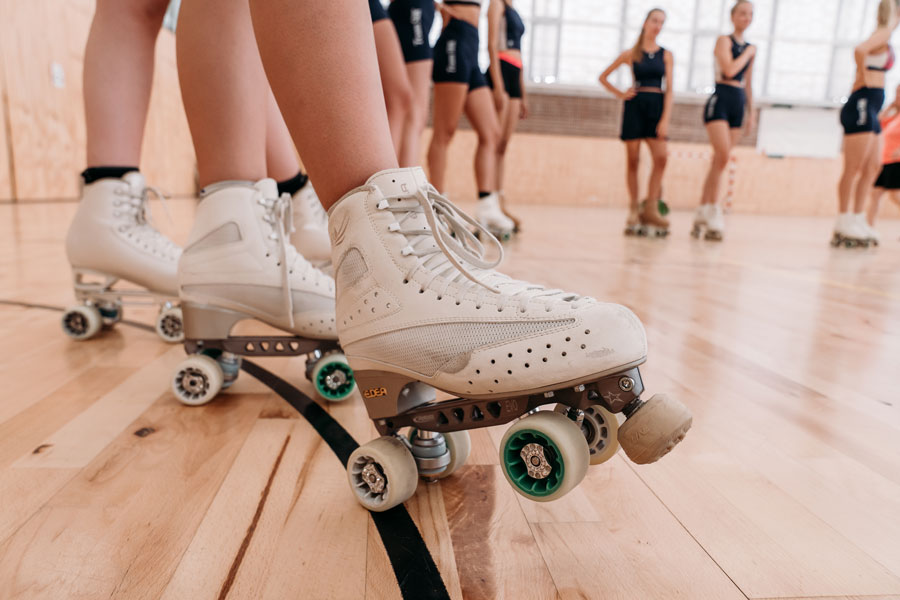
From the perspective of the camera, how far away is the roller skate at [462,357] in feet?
1.73

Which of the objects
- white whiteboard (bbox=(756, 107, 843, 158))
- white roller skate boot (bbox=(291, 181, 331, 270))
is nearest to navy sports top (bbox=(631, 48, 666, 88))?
white roller skate boot (bbox=(291, 181, 331, 270))

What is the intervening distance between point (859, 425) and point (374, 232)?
0.71 metres

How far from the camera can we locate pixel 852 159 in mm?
4125

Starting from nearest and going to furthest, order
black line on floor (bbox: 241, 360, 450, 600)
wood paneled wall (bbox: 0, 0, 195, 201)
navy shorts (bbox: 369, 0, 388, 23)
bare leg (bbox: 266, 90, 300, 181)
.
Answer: black line on floor (bbox: 241, 360, 450, 600), bare leg (bbox: 266, 90, 300, 181), navy shorts (bbox: 369, 0, 388, 23), wood paneled wall (bbox: 0, 0, 195, 201)

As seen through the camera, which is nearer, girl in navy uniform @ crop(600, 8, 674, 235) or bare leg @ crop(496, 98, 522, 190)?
girl in navy uniform @ crop(600, 8, 674, 235)

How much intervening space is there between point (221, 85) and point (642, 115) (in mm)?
4024

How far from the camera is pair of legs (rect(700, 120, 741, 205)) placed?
4.26m

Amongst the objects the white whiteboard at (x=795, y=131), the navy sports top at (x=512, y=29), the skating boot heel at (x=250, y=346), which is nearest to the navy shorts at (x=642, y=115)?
the navy sports top at (x=512, y=29)

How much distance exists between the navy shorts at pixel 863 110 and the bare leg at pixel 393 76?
10.7 feet

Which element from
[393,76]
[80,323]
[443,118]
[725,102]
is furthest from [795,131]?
[80,323]

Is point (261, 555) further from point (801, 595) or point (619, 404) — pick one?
point (801, 595)

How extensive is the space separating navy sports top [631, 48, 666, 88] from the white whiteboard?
6806 millimetres

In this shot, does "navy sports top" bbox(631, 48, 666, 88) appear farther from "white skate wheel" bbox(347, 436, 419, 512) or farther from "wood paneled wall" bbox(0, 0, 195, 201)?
"wood paneled wall" bbox(0, 0, 195, 201)

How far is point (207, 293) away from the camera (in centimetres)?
90
